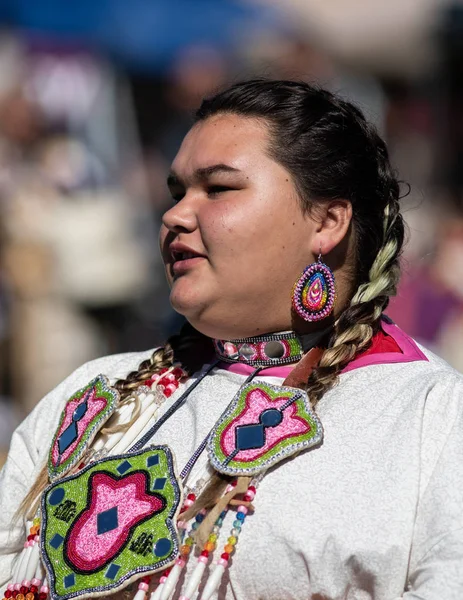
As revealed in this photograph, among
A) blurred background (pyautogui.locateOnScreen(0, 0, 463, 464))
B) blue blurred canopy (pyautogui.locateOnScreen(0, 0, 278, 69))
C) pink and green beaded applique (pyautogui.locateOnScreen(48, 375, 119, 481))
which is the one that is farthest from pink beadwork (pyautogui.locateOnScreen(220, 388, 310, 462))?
blue blurred canopy (pyautogui.locateOnScreen(0, 0, 278, 69))

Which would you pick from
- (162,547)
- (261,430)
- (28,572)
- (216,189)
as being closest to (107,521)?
(162,547)

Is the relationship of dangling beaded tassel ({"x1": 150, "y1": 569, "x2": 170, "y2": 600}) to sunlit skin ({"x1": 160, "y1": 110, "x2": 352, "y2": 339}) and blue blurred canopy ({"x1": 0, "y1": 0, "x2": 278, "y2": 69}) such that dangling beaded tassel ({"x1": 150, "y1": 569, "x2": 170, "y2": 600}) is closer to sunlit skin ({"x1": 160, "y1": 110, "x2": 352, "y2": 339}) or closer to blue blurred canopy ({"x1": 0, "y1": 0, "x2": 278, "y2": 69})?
sunlit skin ({"x1": 160, "y1": 110, "x2": 352, "y2": 339})

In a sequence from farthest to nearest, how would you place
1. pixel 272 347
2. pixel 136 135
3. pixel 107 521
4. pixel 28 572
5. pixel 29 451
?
pixel 136 135
pixel 29 451
pixel 272 347
pixel 28 572
pixel 107 521

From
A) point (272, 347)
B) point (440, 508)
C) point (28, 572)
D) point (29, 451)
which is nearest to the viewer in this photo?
point (440, 508)

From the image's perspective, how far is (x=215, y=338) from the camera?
7.45 ft

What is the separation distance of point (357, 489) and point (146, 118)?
6.00 m

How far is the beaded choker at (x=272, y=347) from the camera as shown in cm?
219

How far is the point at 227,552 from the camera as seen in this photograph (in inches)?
74.5

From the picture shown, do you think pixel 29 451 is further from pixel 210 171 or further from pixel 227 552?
pixel 210 171

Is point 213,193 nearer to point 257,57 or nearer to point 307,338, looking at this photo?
point 307,338

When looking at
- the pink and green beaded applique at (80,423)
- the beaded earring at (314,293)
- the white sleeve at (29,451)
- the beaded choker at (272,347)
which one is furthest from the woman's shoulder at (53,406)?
the beaded earring at (314,293)

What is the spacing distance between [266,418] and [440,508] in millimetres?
429

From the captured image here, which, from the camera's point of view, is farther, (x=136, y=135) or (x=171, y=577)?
(x=136, y=135)

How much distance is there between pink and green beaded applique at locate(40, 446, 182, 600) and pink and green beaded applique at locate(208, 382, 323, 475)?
125mm
